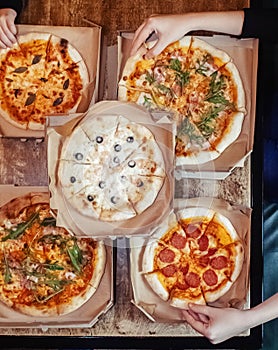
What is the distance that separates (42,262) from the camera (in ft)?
5.98

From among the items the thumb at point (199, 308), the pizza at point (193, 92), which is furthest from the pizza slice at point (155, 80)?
the thumb at point (199, 308)

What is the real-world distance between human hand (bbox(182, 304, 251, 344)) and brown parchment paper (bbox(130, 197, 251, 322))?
65 millimetres

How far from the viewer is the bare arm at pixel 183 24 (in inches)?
71.9

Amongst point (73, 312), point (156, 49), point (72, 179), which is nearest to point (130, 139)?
point (72, 179)

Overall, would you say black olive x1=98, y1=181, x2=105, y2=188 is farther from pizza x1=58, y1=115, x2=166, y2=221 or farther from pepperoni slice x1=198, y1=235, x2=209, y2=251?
pepperoni slice x1=198, y1=235, x2=209, y2=251

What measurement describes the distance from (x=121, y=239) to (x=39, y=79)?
0.50m

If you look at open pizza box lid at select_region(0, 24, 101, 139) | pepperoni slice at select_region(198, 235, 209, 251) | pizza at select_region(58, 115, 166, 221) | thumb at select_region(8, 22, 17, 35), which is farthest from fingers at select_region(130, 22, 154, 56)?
pepperoni slice at select_region(198, 235, 209, 251)

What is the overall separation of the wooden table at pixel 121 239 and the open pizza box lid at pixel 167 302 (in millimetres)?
33

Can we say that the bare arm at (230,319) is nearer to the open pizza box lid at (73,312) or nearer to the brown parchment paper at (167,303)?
the brown parchment paper at (167,303)

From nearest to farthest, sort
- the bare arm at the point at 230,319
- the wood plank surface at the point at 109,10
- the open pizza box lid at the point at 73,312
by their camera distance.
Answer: the bare arm at the point at 230,319
the open pizza box lid at the point at 73,312
the wood plank surface at the point at 109,10

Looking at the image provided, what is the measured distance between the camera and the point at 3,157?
1.87 m

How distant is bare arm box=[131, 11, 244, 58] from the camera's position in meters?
1.83

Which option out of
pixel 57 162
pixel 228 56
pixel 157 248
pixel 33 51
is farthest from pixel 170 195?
pixel 33 51

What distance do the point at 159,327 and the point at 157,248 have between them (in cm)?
22
